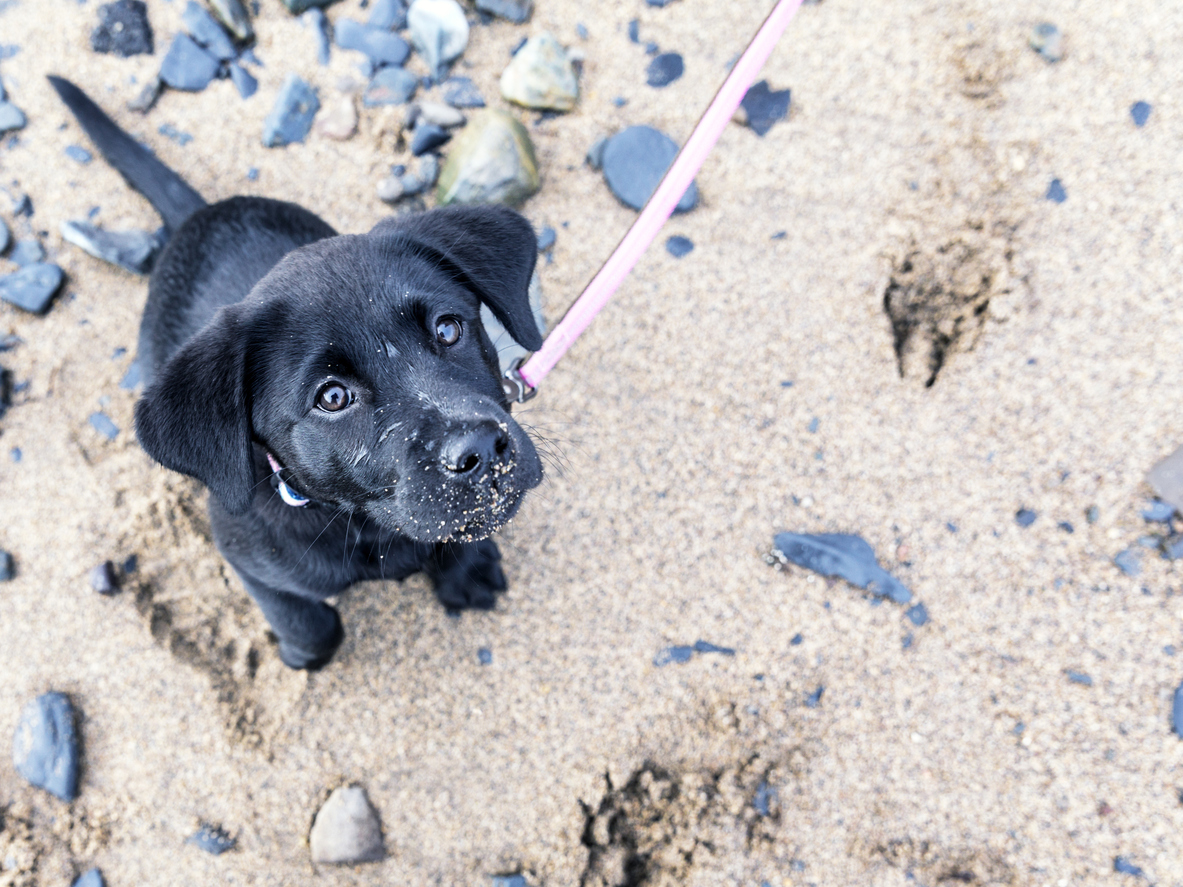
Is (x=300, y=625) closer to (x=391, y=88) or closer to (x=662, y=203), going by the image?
(x=662, y=203)

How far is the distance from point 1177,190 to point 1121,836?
2.30m

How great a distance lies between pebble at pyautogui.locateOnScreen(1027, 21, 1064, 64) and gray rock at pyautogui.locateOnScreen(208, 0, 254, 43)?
3204 millimetres

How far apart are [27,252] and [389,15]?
1770 millimetres

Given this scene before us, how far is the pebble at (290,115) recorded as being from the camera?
294 centimetres

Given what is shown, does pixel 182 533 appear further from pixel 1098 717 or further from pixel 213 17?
pixel 1098 717

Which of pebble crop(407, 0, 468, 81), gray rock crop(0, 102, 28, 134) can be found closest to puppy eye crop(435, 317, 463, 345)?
pebble crop(407, 0, 468, 81)

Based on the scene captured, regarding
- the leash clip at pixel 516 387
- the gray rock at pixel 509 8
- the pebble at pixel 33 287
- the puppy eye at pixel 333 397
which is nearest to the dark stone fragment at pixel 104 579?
the pebble at pixel 33 287

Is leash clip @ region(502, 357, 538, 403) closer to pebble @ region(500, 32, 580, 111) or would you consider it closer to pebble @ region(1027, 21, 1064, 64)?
pebble @ region(500, 32, 580, 111)

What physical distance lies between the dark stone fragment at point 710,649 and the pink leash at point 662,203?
3.66 feet

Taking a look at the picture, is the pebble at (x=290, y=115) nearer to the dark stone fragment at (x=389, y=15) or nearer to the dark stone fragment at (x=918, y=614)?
the dark stone fragment at (x=389, y=15)

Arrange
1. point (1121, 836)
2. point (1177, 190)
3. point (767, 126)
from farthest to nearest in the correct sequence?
1. point (767, 126)
2. point (1177, 190)
3. point (1121, 836)

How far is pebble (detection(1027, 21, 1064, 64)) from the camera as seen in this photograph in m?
2.80

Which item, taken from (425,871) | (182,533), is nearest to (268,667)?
(182,533)

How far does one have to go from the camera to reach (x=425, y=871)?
7.76 feet
